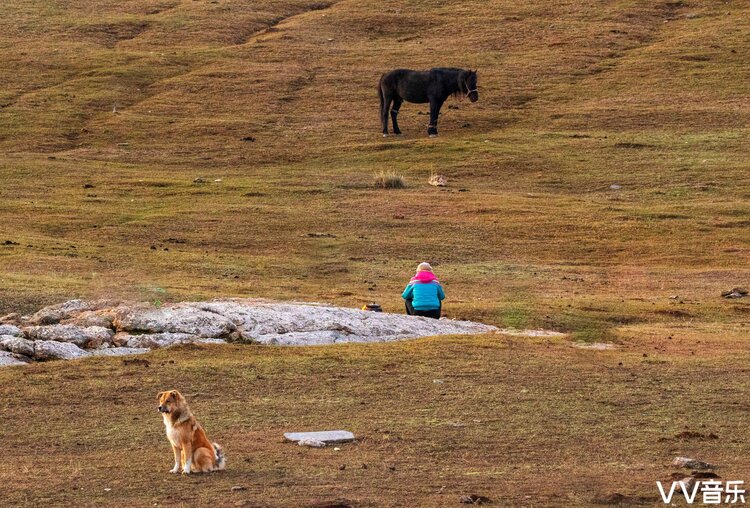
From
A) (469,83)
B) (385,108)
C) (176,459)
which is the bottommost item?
(176,459)

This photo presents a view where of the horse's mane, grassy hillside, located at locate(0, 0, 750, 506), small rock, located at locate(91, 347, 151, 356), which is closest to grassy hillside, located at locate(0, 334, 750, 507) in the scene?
grassy hillside, located at locate(0, 0, 750, 506)

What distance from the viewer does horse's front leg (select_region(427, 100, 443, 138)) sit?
5378 cm

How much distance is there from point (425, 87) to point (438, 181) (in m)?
10.6

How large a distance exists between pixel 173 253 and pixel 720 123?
28.8 m

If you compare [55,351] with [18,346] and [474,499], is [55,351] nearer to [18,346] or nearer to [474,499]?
[18,346]

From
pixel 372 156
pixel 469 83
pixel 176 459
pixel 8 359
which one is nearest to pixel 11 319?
pixel 8 359

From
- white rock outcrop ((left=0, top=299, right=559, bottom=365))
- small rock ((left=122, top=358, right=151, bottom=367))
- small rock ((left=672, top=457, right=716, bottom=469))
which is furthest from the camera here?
white rock outcrop ((left=0, top=299, right=559, bottom=365))

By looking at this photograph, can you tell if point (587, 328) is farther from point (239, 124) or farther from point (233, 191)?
point (239, 124)

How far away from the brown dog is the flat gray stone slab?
1.72 meters

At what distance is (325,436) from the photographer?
15.2m

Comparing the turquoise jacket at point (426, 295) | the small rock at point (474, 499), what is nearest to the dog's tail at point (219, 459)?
the small rock at point (474, 499)

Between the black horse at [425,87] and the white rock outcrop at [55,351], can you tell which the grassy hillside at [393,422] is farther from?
the black horse at [425,87]

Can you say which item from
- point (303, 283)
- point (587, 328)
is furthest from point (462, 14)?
point (587, 328)

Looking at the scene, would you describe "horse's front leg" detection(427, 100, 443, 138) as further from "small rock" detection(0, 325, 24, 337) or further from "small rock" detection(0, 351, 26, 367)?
"small rock" detection(0, 351, 26, 367)
